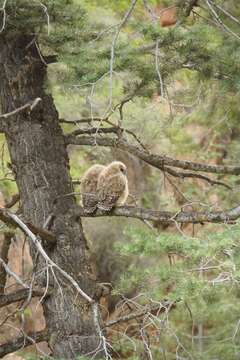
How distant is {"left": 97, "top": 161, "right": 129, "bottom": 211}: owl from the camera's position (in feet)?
19.7

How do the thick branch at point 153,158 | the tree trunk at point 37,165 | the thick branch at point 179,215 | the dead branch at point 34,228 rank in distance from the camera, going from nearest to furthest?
the thick branch at point 179,215 < the dead branch at point 34,228 < the thick branch at point 153,158 < the tree trunk at point 37,165

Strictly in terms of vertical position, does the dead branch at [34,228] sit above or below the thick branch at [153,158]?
below

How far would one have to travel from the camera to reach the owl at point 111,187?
6.00 metres

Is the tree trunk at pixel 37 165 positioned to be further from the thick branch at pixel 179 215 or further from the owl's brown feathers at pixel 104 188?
the thick branch at pixel 179 215

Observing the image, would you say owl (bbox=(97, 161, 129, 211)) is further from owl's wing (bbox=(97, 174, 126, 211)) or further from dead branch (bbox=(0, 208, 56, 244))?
dead branch (bbox=(0, 208, 56, 244))

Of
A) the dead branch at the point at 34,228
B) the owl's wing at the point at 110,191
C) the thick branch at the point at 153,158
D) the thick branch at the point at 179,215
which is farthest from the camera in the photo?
the owl's wing at the point at 110,191

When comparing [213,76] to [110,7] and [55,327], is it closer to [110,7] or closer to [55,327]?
[55,327]

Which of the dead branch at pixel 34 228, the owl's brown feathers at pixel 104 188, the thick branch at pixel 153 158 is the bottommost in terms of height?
the dead branch at pixel 34 228

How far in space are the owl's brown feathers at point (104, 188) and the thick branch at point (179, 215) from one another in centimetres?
9

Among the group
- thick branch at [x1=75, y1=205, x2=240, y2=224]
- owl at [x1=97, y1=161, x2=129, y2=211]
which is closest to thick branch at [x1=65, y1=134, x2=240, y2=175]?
owl at [x1=97, y1=161, x2=129, y2=211]

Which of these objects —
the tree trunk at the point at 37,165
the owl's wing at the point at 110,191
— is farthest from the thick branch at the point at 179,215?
the tree trunk at the point at 37,165

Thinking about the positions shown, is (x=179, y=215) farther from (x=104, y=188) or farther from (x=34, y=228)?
(x=34, y=228)

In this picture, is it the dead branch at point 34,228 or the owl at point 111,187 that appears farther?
the owl at point 111,187

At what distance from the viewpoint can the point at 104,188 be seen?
626cm
